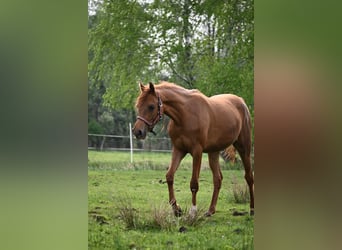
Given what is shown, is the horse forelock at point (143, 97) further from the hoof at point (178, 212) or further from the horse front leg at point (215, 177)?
the hoof at point (178, 212)

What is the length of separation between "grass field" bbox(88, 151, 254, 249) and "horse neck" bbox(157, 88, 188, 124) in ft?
1.18

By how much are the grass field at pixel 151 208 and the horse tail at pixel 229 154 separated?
0.22ft

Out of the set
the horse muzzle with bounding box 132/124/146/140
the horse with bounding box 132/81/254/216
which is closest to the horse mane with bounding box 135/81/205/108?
the horse with bounding box 132/81/254/216

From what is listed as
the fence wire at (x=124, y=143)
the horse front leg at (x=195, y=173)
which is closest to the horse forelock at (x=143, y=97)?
the fence wire at (x=124, y=143)

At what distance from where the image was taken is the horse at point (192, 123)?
153 inches

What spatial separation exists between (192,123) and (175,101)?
24 cm

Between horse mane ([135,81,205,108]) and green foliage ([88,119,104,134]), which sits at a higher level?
horse mane ([135,81,205,108])

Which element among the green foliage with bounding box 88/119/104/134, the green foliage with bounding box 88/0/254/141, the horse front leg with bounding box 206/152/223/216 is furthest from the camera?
the green foliage with bounding box 88/119/104/134

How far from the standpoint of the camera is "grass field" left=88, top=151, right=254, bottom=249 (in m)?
3.82

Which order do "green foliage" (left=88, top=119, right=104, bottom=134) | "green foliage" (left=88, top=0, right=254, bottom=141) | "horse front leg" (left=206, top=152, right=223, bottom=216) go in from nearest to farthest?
"green foliage" (left=88, top=0, right=254, bottom=141)
"horse front leg" (left=206, top=152, right=223, bottom=216)
"green foliage" (left=88, top=119, right=104, bottom=134)

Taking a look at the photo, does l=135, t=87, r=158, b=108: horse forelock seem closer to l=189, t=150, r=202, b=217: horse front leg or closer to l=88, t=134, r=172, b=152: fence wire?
l=88, t=134, r=172, b=152: fence wire

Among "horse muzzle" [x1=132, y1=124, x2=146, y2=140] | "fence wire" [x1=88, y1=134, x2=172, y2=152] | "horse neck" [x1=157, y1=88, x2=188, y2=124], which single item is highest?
"horse neck" [x1=157, y1=88, x2=188, y2=124]
